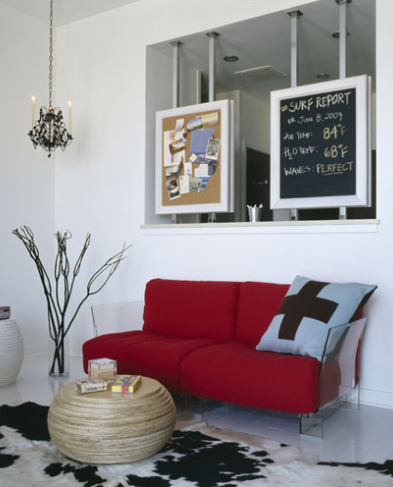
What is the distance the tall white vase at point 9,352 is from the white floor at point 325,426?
0.08 meters

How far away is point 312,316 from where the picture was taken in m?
3.13

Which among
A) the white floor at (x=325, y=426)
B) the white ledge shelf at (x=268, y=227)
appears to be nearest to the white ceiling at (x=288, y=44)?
the white ledge shelf at (x=268, y=227)

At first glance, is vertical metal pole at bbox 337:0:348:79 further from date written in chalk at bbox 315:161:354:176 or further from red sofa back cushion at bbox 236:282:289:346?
red sofa back cushion at bbox 236:282:289:346

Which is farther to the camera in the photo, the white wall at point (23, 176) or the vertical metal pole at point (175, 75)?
the white wall at point (23, 176)

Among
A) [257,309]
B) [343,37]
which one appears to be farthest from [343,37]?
[257,309]

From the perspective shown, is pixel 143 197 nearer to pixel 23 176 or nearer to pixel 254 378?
pixel 23 176

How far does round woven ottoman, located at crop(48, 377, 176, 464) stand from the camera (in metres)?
2.38

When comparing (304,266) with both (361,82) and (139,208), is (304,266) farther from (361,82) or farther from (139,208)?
(139,208)

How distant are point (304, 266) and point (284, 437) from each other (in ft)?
4.32

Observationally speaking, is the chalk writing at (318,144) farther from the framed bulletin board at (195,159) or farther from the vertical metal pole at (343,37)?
the framed bulletin board at (195,159)

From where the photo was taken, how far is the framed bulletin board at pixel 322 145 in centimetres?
368

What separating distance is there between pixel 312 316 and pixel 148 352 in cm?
104

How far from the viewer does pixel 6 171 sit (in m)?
4.84

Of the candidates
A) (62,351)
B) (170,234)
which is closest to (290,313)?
(170,234)
